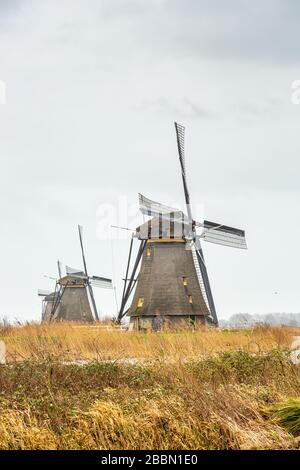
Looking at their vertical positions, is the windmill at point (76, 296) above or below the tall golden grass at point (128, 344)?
above

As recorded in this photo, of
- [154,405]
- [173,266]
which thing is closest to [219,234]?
[173,266]

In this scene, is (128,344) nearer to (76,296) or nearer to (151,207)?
(151,207)

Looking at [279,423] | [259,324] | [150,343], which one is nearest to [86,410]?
[279,423]

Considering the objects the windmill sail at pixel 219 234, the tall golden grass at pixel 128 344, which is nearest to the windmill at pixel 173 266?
the windmill sail at pixel 219 234

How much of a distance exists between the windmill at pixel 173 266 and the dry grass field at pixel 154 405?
71.8 ft

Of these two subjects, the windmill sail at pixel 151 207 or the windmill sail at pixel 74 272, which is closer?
the windmill sail at pixel 151 207

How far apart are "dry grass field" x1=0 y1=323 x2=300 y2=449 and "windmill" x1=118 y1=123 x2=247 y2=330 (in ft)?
71.8

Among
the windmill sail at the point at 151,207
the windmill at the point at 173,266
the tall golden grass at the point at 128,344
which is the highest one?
the windmill sail at the point at 151,207

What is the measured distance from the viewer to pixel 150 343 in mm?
21797

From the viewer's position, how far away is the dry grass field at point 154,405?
1081 cm

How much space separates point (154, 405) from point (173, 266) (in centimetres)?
2800

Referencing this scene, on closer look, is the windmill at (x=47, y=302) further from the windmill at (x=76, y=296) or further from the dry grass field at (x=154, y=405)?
the dry grass field at (x=154, y=405)

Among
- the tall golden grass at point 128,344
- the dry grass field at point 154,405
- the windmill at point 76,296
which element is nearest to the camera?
the dry grass field at point 154,405
